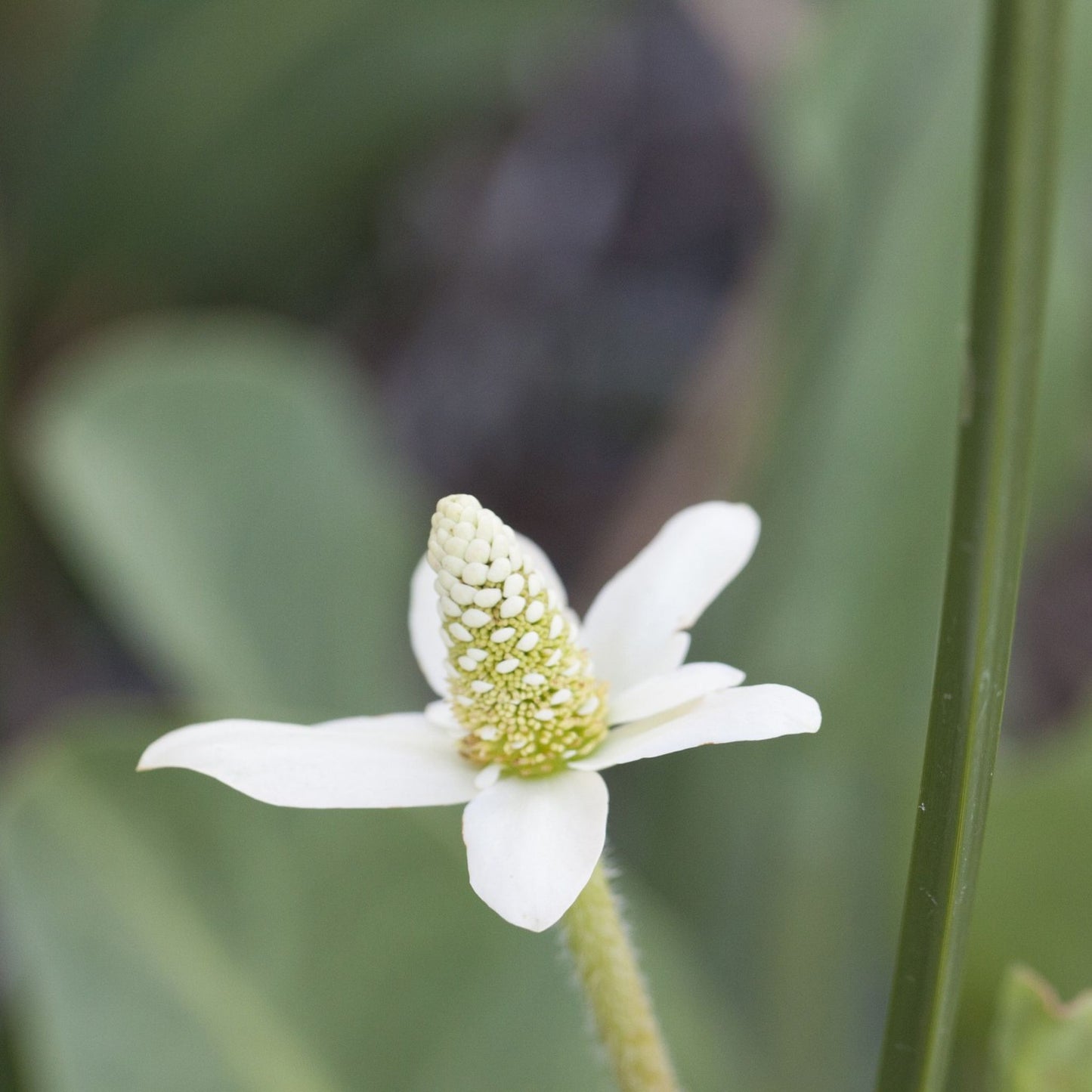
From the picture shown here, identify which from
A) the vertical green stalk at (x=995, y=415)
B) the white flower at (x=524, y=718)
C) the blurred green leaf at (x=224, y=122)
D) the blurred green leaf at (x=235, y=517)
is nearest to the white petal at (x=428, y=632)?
the white flower at (x=524, y=718)

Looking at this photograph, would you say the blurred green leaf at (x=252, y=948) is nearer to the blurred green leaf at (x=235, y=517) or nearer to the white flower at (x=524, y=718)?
the blurred green leaf at (x=235, y=517)

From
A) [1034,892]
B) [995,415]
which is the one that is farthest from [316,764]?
[1034,892]

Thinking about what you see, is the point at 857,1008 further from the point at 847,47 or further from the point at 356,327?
the point at 356,327

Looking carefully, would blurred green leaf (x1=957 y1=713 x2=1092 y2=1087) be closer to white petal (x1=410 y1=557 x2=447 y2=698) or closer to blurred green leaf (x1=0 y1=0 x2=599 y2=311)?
white petal (x1=410 y1=557 x2=447 y2=698)

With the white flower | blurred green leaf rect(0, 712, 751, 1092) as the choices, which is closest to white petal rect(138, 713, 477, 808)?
the white flower

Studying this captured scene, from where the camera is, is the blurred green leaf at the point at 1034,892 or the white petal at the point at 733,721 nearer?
the white petal at the point at 733,721

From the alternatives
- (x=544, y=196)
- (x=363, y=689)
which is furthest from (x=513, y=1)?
(x=363, y=689)

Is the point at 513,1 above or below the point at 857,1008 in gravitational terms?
above
